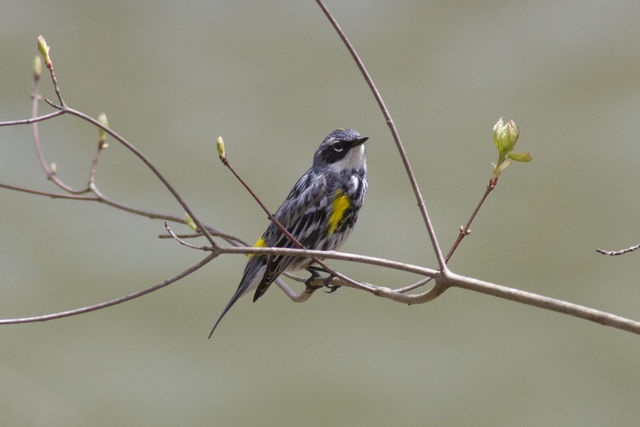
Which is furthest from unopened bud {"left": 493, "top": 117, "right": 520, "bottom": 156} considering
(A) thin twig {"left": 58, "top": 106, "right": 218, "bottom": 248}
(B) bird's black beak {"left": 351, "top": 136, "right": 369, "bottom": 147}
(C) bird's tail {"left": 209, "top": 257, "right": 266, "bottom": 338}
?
(C) bird's tail {"left": 209, "top": 257, "right": 266, "bottom": 338}

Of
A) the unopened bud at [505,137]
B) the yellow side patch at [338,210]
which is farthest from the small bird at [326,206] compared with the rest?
the unopened bud at [505,137]

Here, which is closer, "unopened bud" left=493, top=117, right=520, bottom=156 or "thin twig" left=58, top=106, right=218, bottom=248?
"thin twig" left=58, top=106, right=218, bottom=248

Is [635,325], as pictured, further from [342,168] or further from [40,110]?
[40,110]

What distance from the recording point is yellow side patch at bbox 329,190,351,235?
209cm

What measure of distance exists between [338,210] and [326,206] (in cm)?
4

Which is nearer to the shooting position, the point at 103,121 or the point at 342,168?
the point at 103,121

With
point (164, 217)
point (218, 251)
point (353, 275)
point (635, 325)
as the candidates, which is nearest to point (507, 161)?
point (635, 325)

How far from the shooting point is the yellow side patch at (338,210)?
6.85ft

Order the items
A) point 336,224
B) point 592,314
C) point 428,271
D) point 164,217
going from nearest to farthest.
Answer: point 592,314
point 428,271
point 164,217
point 336,224

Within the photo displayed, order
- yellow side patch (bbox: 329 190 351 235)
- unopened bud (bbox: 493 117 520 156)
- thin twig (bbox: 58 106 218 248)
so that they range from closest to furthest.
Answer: thin twig (bbox: 58 106 218 248)
unopened bud (bbox: 493 117 520 156)
yellow side patch (bbox: 329 190 351 235)

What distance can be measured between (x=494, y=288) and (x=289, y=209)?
115 centimetres

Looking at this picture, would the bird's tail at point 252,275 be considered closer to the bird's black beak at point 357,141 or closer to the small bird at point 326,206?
the small bird at point 326,206

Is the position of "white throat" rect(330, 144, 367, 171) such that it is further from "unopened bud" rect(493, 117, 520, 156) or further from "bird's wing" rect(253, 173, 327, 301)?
"unopened bud" rect(493, 117, 520, 156)

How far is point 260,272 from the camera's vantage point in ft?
6.98
